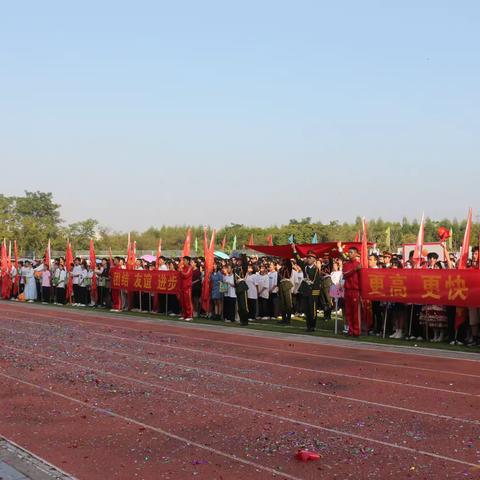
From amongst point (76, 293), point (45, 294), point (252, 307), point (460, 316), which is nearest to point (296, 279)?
point (252, 307)

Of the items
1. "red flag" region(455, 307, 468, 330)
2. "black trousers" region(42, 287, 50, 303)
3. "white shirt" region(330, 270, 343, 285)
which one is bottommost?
"black trousers" region(42, 287, 50, 303)

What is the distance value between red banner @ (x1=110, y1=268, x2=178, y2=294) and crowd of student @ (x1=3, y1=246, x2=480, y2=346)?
0.49 metres

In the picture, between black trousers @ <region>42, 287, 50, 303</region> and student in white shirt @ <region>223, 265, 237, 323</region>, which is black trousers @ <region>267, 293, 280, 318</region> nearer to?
student in white shirt @ <region>223, 265, 237, 323</region>

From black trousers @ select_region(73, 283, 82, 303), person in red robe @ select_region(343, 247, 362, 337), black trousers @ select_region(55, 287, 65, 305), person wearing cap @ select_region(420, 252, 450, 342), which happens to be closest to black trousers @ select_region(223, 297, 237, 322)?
person in red robe @ select_region(343, 247, 362, 337)

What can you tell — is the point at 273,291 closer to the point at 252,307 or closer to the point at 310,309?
the point at 252,307

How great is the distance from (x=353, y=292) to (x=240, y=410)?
24.1ft

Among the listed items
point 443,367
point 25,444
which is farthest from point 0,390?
point 443,367

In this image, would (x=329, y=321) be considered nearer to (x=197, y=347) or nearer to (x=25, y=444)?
(x=197, y=347)

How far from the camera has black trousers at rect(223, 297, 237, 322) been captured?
1827 cm

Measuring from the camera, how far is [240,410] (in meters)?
7.43

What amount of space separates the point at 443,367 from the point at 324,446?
4.78 metres

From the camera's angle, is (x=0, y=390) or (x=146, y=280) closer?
(x=0, y=390)

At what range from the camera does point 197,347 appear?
12.7 meters

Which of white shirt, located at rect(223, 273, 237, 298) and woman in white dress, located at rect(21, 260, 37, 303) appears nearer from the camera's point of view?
white shirt, located at rect(223, 273, 237, 298)
